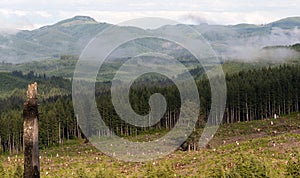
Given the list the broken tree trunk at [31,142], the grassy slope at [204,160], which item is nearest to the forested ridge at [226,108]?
the grassy slope at [204,160]

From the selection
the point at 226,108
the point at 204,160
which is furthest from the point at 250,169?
the point at 226,108

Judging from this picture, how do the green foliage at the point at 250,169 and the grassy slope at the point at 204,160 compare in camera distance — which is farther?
the grassy slope at the point at 204,160

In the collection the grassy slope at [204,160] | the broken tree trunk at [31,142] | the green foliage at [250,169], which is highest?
the broken tree trunk at [31,142]

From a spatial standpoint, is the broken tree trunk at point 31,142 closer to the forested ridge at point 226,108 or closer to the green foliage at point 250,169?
the green foliage at point 250,169

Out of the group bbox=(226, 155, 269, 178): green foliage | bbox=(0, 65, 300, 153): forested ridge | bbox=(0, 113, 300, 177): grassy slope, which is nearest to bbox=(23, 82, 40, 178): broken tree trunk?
bbox=(226, 155, 269, 178): green foliage

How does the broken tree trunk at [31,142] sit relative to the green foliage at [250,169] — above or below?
above

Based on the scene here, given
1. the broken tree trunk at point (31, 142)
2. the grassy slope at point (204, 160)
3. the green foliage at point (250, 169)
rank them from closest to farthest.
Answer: the broken tree trunk at point (31, 142), the green foliage at point (250, 169), the grassy slope at point (204, 160)

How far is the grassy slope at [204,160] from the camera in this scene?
3045 cm

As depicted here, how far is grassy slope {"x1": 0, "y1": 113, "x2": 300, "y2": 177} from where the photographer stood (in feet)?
99.9

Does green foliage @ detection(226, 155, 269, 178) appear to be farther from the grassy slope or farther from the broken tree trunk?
the broken tree trunk

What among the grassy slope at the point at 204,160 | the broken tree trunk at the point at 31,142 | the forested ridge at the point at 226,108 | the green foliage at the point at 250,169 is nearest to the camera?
the broken tree trunk at the point at 31,142

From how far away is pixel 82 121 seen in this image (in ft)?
345

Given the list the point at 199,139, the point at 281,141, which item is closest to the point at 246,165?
the point at 281,141

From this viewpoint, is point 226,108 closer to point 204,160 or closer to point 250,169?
point 204,160
